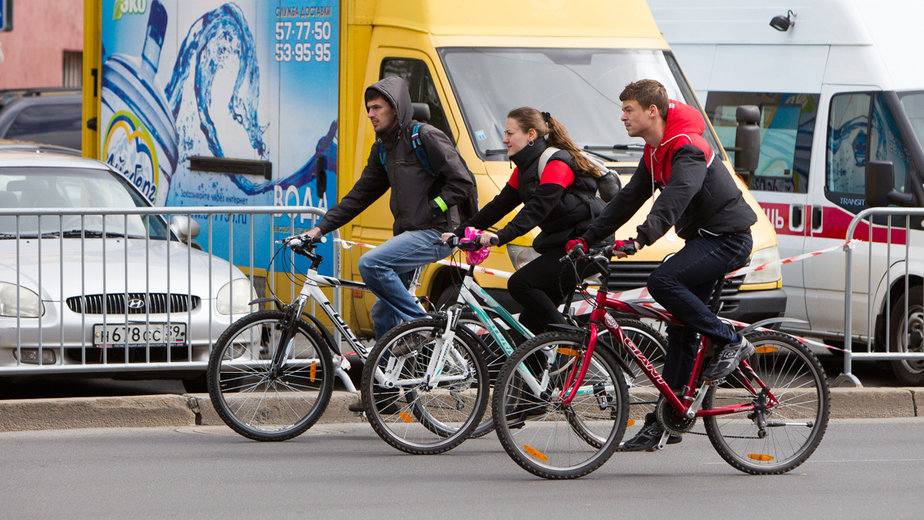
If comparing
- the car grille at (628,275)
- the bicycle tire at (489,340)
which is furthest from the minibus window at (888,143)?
the bicycle tire at (489,340)

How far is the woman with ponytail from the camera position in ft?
24.4

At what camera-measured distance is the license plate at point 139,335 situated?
8219 millimetres

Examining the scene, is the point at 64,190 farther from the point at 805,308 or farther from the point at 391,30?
the point at 805,308

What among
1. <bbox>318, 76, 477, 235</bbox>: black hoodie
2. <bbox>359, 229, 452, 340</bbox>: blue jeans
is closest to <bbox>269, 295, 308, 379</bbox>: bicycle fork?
<bbox>359, 229, 452, 340</bbox>: blue jeans

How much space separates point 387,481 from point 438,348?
785 mm

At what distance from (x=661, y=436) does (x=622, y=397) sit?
11.4 inches

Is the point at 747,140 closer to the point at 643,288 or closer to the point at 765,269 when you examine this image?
the point at 765,269

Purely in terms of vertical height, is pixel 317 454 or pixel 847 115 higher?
pixel 847 115

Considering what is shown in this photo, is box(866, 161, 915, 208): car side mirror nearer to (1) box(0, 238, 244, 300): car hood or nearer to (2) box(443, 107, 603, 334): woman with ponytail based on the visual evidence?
(2) box(443, 107, 603, 334): woman with ponytail

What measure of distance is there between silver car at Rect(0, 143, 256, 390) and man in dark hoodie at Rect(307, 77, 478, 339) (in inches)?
38.7

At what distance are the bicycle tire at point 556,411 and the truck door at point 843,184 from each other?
3.56m

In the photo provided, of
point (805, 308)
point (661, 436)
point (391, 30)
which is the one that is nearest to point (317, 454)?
point (661, 436)

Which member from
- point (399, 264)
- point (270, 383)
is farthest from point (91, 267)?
point (399, 264)

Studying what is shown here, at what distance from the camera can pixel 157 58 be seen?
11.5 m
